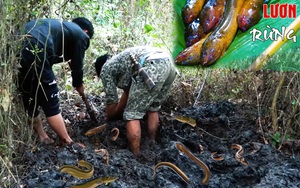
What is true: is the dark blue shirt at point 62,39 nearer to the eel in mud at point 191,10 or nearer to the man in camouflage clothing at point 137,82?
the man in camouflage clothing at point 137,82

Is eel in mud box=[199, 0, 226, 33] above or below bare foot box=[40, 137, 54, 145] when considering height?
above

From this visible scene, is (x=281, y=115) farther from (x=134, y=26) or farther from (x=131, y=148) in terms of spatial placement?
(x=134, y=26)

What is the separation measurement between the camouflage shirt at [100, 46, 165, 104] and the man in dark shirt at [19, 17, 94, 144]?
0.27m

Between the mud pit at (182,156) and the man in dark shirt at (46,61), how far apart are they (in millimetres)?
276

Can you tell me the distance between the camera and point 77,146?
3920 millimetres

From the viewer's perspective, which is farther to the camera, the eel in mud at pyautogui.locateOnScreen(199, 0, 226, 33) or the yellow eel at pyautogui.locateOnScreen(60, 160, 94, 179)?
the eel in mud at pyautogui.locateOnScreen(199, 0, 226, 33)

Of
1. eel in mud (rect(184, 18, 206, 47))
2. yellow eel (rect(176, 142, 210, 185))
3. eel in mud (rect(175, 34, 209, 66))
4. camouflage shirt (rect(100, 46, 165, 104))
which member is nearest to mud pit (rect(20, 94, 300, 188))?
yellow eel (rect(176, 142, 210, 185))

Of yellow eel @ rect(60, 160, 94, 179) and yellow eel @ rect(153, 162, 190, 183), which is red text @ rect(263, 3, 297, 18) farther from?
yellow eel @ rect(60, 160, 94, 179)

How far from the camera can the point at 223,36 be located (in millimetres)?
4539

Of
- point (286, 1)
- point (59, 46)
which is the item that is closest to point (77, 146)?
point (59, 46)

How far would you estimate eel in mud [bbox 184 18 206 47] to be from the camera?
4688 millimetres

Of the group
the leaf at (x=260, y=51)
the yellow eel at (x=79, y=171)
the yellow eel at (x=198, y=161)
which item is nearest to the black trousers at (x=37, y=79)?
the yellow eel at (x=79, y=171)

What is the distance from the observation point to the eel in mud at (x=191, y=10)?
15.4ft

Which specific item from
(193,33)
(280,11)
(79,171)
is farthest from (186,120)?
(79,171)
